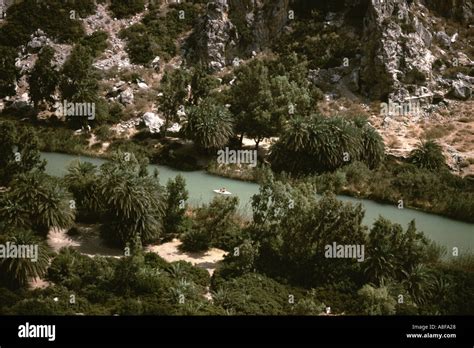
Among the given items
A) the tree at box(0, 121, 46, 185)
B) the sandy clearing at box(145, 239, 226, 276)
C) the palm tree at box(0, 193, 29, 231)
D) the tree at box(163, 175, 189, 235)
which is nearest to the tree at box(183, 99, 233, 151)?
the tree at box(0, 121, 46, 185)

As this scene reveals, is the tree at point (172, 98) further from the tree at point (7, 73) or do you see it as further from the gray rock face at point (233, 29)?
the tree at point (7, 73)

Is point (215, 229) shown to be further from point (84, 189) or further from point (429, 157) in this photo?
point (429, 157)

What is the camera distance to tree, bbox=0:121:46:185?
3753cm

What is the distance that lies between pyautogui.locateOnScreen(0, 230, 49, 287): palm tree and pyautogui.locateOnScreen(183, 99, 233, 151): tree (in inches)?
855

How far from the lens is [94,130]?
52875 millimetres

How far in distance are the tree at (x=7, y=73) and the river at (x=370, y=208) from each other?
13.7m

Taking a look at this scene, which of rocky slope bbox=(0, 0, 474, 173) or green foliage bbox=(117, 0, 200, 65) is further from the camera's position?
green foliage bbox=(117, 0, 200, 65)

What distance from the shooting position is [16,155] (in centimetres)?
3825

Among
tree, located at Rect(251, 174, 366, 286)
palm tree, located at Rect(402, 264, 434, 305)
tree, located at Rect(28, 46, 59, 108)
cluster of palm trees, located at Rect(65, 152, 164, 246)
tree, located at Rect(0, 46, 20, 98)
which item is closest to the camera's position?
palm tree, located at Rect(402, 264, 434, 305)

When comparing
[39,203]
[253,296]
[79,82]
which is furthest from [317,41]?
[253,296]

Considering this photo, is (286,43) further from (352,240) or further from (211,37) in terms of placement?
(352,240)

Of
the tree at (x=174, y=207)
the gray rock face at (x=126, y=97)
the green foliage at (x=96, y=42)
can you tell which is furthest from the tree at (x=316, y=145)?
the green foliage at (x=96, y=42)

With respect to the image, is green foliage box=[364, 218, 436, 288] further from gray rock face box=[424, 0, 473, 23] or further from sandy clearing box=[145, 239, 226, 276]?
gray rock face box=[424, 0, 473, 23]

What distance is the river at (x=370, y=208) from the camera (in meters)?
35.2
